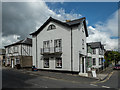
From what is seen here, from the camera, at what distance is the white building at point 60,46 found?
15438 millimetres

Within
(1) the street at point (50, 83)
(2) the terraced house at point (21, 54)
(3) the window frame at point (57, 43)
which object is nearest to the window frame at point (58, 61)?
(3) the window frame at point (57, 43)

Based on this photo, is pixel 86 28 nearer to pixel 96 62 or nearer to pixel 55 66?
pixel 55 66

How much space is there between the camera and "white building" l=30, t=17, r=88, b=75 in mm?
15438

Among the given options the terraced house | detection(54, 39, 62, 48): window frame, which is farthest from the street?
the terraced house

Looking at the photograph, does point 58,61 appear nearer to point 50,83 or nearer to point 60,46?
point 60,46

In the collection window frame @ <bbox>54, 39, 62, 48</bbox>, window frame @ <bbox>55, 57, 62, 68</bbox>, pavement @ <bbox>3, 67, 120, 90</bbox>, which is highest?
window frame @ <bbox>54, 39, 62, 48</bbox>

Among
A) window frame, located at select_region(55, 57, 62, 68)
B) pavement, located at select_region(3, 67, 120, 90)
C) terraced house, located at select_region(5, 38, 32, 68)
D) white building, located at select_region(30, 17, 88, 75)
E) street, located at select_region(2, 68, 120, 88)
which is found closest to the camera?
street, located at select_region(2, 68, 120, 88)

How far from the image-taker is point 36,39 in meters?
19.9

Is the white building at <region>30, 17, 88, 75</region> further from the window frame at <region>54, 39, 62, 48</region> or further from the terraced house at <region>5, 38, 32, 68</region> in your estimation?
the terraced house at <region>5, 38, 32, 68</region>

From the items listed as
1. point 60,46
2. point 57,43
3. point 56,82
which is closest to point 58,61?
point 60,46

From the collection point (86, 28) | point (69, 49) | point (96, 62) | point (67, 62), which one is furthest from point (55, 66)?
point (96, 62)

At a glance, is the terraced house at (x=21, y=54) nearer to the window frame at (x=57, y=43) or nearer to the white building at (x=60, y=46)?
the white building at (x=60, y=46)

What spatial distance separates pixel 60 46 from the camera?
661 inches

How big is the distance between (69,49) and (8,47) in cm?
2037
